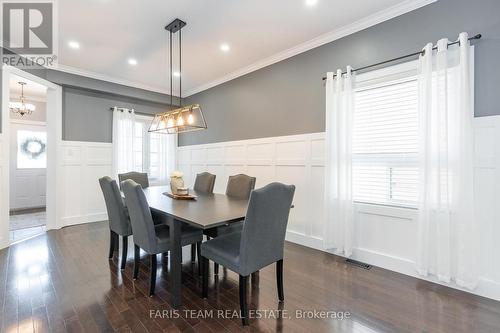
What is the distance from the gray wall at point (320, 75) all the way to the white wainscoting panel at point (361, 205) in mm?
201

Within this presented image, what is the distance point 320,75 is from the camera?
3.26 metres

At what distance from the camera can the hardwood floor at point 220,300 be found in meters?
1.75

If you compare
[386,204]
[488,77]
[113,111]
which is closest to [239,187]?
[386,204]

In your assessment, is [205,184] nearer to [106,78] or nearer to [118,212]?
[118,212]

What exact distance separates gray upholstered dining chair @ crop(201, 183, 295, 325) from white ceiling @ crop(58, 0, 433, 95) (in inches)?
81.3

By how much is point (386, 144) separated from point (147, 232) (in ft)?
8.71

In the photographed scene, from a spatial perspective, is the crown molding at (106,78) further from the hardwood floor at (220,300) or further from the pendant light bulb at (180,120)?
the hardwood floor at (220,300)

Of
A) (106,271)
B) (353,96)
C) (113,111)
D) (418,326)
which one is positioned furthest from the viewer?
(113,111)

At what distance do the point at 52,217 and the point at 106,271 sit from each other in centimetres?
246

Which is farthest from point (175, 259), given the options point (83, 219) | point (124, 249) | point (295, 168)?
point (83, 219)

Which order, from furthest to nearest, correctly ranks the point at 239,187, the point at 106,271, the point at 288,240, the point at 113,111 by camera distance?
the point at 113,111 < the point at 288,240 < the point at 239,187 < the point at 106,271

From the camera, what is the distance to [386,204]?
107 inches

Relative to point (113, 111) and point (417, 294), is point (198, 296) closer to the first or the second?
point (417, 294)

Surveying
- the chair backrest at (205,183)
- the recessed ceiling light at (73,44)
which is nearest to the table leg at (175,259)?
the chair backrest at (205,183)
